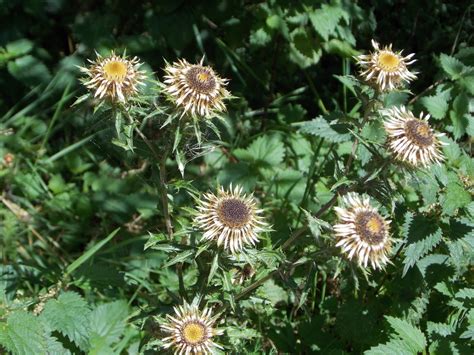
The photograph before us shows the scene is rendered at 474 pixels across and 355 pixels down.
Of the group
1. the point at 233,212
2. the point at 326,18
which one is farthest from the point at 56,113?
the point at 233,212

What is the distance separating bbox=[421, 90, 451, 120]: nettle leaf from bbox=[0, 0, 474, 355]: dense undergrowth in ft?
0.05

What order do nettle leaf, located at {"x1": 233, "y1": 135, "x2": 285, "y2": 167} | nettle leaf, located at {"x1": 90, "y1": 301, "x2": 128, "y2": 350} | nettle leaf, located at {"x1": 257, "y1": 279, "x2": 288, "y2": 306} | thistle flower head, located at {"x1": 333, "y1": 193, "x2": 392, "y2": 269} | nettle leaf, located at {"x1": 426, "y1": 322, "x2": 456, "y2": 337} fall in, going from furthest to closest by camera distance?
nettle leaf, located at {"x1": 233, "y1": 135, "x2": 285, "y2": 167}
nettle leaf, located at {"x1": 257, "y1": 279, "x2": 288, "y2": 306}
nettle leaf, located at {"x1": 90, "y1": 301, "x2": 128, "y2": 350}
nettle leaf, located at {"x1": 426, "y1": 322, "x2": 456, "y2": 337}
thistle flower head, located at {"x1": 333, "y1": 193, "x2": 392, "y2": 269}

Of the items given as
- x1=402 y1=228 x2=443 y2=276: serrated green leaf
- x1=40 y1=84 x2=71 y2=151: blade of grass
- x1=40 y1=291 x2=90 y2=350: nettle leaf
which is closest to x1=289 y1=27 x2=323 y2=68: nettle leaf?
x1=40 y1=84 x2=71 y2=151: blade of grass

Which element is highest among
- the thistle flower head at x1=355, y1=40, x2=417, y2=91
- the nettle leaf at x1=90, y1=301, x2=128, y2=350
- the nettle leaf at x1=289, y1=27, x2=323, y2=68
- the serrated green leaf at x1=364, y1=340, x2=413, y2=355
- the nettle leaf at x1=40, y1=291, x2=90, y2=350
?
the nettle leaf at x1=289, y1=27, x2=323, y2=68

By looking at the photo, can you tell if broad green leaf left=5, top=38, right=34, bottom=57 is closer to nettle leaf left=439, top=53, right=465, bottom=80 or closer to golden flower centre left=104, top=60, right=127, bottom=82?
golden flower centre left=104, top=60, right=127, bottom=82

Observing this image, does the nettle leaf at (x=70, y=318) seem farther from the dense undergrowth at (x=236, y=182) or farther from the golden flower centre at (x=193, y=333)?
the golden flower centre at (x=193, y=333)

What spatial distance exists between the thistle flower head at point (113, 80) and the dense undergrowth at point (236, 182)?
0.04 m

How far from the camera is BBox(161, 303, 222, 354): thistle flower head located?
163cm

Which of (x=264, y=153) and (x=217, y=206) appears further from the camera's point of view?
(x=264, y=153)

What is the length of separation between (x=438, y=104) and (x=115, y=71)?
171 centimetres

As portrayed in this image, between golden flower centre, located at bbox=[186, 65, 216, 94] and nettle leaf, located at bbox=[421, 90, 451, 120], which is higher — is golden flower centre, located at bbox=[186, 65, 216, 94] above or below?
below

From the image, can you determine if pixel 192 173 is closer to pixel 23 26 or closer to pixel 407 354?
pixel 23 26

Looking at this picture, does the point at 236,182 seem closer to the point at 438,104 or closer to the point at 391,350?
the point at 438,104

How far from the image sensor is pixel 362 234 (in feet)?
5.31
